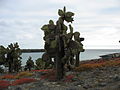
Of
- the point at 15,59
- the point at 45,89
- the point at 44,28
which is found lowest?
the point at 45,89

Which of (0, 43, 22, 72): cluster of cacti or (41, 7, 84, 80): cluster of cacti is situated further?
(0, 43, 22, 72): cluster of cacti

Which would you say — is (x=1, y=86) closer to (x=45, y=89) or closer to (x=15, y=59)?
(x=45, y=89)

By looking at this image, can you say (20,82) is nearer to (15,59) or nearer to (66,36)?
(66,36)

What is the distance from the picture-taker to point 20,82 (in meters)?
23.2

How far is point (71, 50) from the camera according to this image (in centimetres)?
2319

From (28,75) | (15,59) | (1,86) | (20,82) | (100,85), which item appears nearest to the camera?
(100,85)

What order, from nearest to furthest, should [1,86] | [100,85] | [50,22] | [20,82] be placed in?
[100,85]
[1,86]
[20,82]
[50,22]

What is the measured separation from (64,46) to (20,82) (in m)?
5.60

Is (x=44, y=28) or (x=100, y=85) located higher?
(x=44, y=28)

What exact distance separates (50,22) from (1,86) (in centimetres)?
822

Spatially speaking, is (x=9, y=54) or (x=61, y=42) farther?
(x=9, y=54)

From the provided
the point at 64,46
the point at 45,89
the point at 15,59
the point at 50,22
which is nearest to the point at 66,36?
the point at 64,46

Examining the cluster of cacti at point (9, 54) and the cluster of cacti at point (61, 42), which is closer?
the cluster of cacti at point (61, 42)

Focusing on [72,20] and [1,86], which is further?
[72,20]
